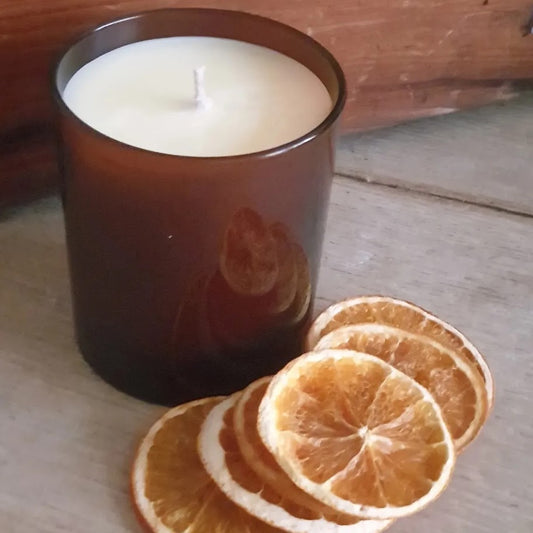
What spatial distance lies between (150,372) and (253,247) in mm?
100

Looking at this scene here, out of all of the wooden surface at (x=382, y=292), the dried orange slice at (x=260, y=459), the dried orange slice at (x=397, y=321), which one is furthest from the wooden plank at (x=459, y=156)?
the dried orange slice at (x=260, y=459)

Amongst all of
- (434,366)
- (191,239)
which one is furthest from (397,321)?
(191,239)

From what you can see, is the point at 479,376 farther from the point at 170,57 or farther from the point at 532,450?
the point at 170,57

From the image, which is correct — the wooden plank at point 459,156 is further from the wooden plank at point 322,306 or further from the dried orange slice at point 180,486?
the dried orange slice at point 180,486

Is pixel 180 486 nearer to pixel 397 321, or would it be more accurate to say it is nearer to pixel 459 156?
pixel 397 321

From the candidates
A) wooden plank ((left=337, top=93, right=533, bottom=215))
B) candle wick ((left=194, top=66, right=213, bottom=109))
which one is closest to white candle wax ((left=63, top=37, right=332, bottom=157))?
candle wick ((left=194, top=66, right=213, bottom=109))

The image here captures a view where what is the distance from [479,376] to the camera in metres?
0.50

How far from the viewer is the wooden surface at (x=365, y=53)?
0.55 m

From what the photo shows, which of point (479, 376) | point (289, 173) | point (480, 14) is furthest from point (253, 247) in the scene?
point (480, 14)

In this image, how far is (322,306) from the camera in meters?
0.59

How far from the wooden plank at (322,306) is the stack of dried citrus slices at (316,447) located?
30mm

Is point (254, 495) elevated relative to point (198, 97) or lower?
lower

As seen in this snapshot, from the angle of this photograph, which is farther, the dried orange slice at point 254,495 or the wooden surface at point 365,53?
the wooden surface at point 365,53

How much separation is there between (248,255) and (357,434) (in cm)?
10
